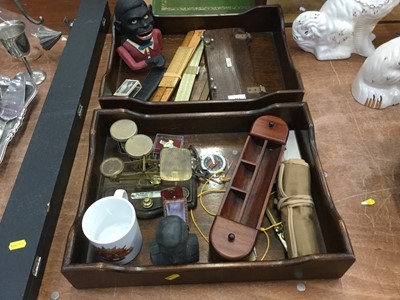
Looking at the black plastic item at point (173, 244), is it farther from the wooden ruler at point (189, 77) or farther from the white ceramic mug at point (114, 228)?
the wooden ruler at point (189, 77)

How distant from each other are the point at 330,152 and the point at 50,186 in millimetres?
545

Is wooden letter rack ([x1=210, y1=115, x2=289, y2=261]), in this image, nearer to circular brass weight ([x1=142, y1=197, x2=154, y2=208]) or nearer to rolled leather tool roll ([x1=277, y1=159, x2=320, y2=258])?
rolled leather tool roll ([x1=277, y1=159, x2=320, y2=258])

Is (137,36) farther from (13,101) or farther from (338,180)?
(338,180)

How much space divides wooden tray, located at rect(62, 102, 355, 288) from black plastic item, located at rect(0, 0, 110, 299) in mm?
62

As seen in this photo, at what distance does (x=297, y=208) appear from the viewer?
26.4 inches

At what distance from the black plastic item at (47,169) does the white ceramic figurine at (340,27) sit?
20.1 inches

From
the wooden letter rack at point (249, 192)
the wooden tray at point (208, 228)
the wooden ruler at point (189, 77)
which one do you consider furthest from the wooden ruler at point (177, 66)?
the wooden letter rack at point (249, 192)

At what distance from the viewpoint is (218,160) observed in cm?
77

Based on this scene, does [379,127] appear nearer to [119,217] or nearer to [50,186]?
[119,217]

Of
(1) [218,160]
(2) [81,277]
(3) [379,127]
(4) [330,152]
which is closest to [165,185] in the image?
(1) [218,160]

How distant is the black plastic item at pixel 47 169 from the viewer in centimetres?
60

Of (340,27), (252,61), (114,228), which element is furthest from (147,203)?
(340,27)

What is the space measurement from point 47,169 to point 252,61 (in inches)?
21.5

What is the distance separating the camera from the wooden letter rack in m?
0.61
